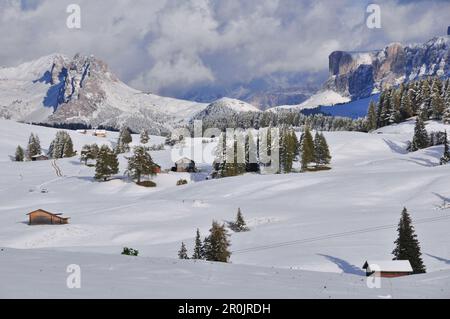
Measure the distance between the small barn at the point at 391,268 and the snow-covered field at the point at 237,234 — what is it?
2497 mm

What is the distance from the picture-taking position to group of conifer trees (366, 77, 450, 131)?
15350 cm

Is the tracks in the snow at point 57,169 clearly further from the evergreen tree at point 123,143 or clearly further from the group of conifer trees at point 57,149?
the evergreen tree at point 123,143

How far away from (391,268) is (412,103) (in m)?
136

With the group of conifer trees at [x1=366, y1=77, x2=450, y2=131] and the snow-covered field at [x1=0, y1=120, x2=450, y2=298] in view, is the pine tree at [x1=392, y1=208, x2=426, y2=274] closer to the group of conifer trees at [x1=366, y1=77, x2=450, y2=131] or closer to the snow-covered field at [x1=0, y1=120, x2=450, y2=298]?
the snow-covered field at [x1=0, y1=120, x2=450, y2=298]

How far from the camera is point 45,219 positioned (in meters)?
66.1

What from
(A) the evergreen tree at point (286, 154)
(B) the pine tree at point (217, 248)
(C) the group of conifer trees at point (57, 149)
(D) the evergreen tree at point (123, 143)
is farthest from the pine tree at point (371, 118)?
(B) the pine tree at point (217, 248)

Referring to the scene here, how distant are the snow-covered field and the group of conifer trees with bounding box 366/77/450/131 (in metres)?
39.6

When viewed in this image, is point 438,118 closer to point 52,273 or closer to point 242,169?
point 242,169

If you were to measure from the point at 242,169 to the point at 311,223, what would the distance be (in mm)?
50483

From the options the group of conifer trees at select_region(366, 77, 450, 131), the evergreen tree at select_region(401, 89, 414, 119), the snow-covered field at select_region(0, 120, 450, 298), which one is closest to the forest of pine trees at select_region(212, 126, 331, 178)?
the snow-covered field at select_region(0, 120, 450, 298)

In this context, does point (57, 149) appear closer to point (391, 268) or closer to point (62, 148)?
point (62, 148)

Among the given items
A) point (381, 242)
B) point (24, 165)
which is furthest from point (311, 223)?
point (24, 165)

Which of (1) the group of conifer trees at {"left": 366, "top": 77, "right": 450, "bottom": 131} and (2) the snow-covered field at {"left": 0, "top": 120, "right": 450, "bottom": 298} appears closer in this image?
(2) the snow-covered field at {"left": 0, "top": 120, "right": 450, "bottom": 298}

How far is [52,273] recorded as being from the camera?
21.4 meters
